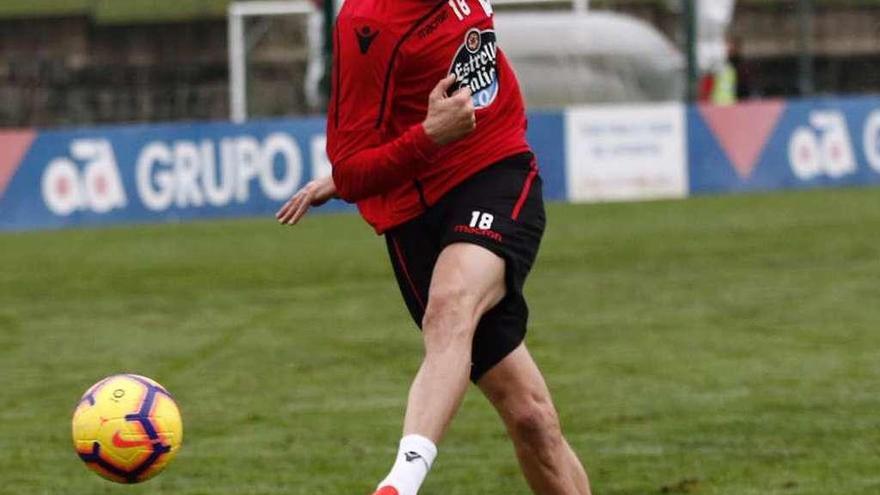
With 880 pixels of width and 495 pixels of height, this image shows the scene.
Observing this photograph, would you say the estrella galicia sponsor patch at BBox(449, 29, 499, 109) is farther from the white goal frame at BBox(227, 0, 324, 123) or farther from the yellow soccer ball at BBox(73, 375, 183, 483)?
the white goal frame at BBox(227, 0, 324, 123)

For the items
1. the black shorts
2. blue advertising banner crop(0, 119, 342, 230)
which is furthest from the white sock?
blue advertising banner crop(0, 119, 342, 230)

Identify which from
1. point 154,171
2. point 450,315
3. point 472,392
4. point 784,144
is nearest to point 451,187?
point 450,315

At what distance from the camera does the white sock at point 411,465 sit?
4.98 metres

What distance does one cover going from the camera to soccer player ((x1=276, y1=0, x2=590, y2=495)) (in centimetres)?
535

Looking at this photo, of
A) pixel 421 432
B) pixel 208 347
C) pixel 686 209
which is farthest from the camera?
pixel 686 209

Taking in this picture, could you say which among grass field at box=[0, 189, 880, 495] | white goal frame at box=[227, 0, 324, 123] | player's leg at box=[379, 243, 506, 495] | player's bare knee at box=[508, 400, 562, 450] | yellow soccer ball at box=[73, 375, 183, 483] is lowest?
white goal frame at box=[227, 0, 324, 123]

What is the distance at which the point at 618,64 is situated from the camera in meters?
26.8

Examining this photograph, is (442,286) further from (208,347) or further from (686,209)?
(686,209)

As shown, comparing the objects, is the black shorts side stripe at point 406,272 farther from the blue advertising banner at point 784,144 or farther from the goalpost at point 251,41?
the goalpost at point 251,41

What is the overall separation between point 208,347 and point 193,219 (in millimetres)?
10822

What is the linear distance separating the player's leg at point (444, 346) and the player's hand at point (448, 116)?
33cm

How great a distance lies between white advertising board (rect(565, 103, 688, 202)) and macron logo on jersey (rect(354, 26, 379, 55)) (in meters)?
17.7

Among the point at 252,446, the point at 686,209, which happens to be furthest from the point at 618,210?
the point at 252,446

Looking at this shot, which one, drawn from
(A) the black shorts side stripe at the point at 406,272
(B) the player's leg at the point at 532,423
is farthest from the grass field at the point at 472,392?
(A) the black shorts side stripe at the point at 406,272
